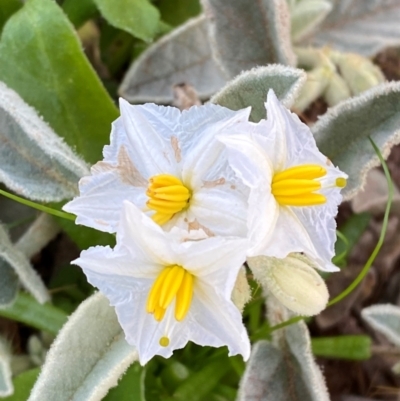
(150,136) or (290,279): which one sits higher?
(150,136)

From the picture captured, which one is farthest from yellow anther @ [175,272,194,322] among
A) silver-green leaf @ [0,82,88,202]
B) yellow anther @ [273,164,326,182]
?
silver-green leaf @ [0,82,88,202]

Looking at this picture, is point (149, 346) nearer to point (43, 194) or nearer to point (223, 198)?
point (223, 198)

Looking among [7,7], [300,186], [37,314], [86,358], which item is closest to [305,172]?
[300,186]

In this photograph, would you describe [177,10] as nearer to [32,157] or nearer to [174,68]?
[174,68]

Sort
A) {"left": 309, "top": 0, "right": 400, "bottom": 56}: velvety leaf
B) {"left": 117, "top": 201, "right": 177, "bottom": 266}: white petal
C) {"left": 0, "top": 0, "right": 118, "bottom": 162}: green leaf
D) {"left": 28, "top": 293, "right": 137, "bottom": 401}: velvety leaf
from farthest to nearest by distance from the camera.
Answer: {"left": 309, "top": 0, "right": 400, "bottom": 56}: velvety leaf, {"left": 0, "top": 0, "right": 118, "bottom": 162}: green leaf, {"left": 28, "top": 293, "right": 137, "bottom": 401}: velvety leaf, {"left": 117, "top": 201, "right": 177, "bottom": 266}: white petal

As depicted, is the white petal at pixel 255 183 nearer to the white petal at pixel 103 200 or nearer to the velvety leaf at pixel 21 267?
the white petal at pixel 103 200

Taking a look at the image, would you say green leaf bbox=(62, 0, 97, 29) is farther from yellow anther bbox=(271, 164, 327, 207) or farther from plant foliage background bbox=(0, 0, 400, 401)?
yellow anther bbox=(271, 164, 327, 207)

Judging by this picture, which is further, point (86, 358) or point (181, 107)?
point (181, 107)
